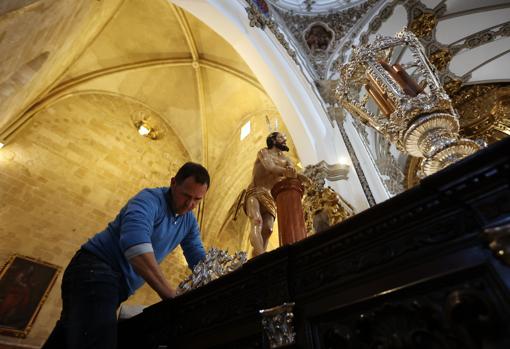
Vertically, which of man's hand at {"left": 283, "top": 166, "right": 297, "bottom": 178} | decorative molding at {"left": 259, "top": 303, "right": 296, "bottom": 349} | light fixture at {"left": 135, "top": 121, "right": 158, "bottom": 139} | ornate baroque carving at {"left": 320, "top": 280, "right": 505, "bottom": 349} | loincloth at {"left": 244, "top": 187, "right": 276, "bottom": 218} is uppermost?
light fixture at {"left": 135, "top": 121, "right": 158, "bottom": 139}

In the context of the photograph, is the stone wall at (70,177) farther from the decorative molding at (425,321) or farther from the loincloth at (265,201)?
the decorative molding at (425,321)

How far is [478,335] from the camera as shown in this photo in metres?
0.77

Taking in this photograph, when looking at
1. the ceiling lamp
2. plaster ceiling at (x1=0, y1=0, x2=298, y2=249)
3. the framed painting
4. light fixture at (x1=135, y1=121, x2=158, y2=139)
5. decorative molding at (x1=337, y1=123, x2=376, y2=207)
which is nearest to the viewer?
the ceiling lamp

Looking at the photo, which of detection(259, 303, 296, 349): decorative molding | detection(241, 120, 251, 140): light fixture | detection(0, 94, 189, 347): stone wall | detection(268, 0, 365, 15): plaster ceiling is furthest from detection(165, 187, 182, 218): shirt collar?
detection(268, 0, 365, 15): plaster ceiling

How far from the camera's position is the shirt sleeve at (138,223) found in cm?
133

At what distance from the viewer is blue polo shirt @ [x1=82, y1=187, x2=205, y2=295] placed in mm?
1357

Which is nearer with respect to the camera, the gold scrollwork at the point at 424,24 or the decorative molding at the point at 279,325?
the decorative molding at the point at 279,325

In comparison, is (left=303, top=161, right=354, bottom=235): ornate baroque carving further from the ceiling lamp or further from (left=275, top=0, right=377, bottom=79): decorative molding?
(left=275, top=0, right=377, bottom=79): decorative molding

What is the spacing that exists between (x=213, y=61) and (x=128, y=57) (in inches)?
86.8

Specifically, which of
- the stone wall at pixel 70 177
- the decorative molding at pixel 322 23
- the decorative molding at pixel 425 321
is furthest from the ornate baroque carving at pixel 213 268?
the decorative molding at pixel 322 23

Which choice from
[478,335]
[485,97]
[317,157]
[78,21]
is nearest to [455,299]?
[478,335]

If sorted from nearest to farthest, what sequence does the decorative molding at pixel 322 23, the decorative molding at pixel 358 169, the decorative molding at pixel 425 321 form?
the decorative molding at pixel 425 321 → the decorative molding at pixel 358 169 → the decorative molding at pixel 322 23

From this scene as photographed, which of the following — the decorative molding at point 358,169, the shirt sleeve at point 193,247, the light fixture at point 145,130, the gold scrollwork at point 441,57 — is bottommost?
the shirt sleeve at point 193,247

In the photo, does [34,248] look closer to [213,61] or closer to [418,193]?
[213,61]
